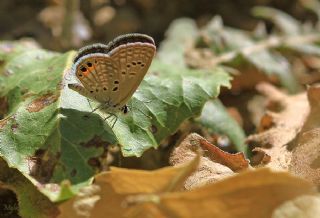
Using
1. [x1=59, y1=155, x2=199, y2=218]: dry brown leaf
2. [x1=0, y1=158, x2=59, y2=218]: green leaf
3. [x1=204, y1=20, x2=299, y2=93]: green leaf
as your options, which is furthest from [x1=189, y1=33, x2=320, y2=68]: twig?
[x1=59, y1=155, x2=199, y2=218]: dry brown leaf

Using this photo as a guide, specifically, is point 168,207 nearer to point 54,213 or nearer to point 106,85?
point 54,213

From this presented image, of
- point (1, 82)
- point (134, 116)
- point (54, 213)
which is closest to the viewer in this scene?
point (54, 213)

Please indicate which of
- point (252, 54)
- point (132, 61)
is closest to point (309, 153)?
point (132, 61)

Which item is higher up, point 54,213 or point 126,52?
point 126,52

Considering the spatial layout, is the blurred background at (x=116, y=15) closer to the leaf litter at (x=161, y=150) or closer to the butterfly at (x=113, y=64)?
the leaf litter at (x=161, y=150)

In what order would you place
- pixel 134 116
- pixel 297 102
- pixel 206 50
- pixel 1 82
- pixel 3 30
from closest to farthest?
pixel 134 116
pixel 1 82
pixel 297 102
pixel 206 50
pixel 3 30

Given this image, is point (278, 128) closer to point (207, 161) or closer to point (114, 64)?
point (207, 161)

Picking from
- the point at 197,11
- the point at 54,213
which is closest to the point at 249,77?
the point at 197,11

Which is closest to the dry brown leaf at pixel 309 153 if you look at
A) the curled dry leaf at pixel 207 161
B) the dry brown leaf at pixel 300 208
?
the curled dry leaf at pixel 207 161
